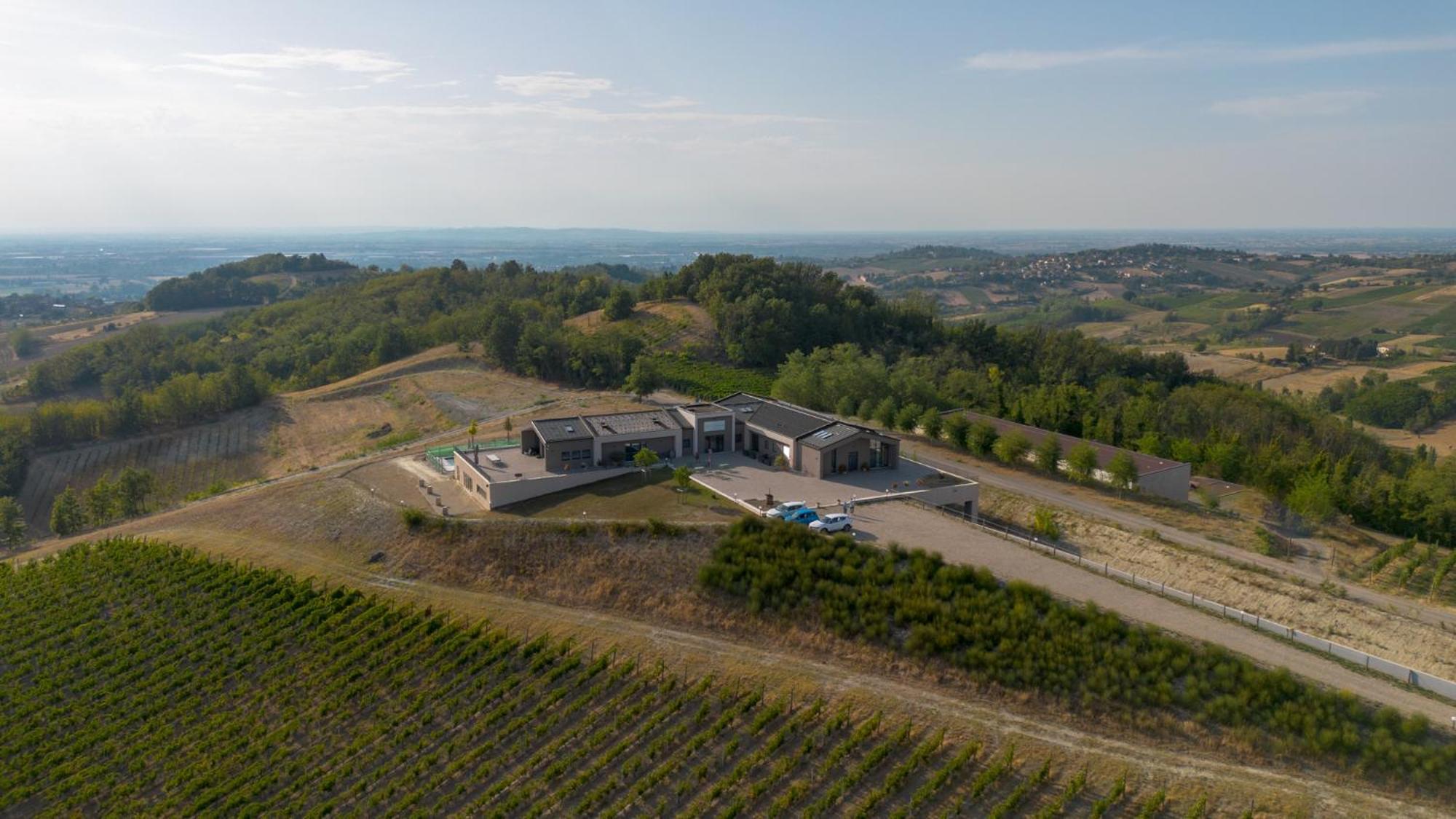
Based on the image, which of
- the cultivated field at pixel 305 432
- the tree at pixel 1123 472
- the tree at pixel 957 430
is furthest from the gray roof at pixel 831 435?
the cultivated field at pixel 305 432

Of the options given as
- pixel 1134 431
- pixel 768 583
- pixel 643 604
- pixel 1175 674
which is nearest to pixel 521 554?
pixel 643 604

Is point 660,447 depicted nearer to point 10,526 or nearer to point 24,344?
point 10,526

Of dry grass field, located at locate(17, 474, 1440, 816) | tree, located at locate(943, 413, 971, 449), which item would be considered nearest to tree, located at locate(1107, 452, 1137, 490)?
tree, located at locate(943, 413, 971, 449)

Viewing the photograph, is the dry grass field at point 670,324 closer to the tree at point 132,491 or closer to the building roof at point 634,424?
the building roof at point 634,424

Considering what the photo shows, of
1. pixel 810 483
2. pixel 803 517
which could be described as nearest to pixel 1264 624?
pixel 803 517

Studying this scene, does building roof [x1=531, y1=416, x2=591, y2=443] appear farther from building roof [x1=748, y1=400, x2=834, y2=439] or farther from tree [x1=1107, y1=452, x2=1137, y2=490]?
tree [x1=1107, y1=452, x2=1137, y2=490]

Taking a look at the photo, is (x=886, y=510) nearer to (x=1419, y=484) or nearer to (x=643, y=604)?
(x=643, y=604)
